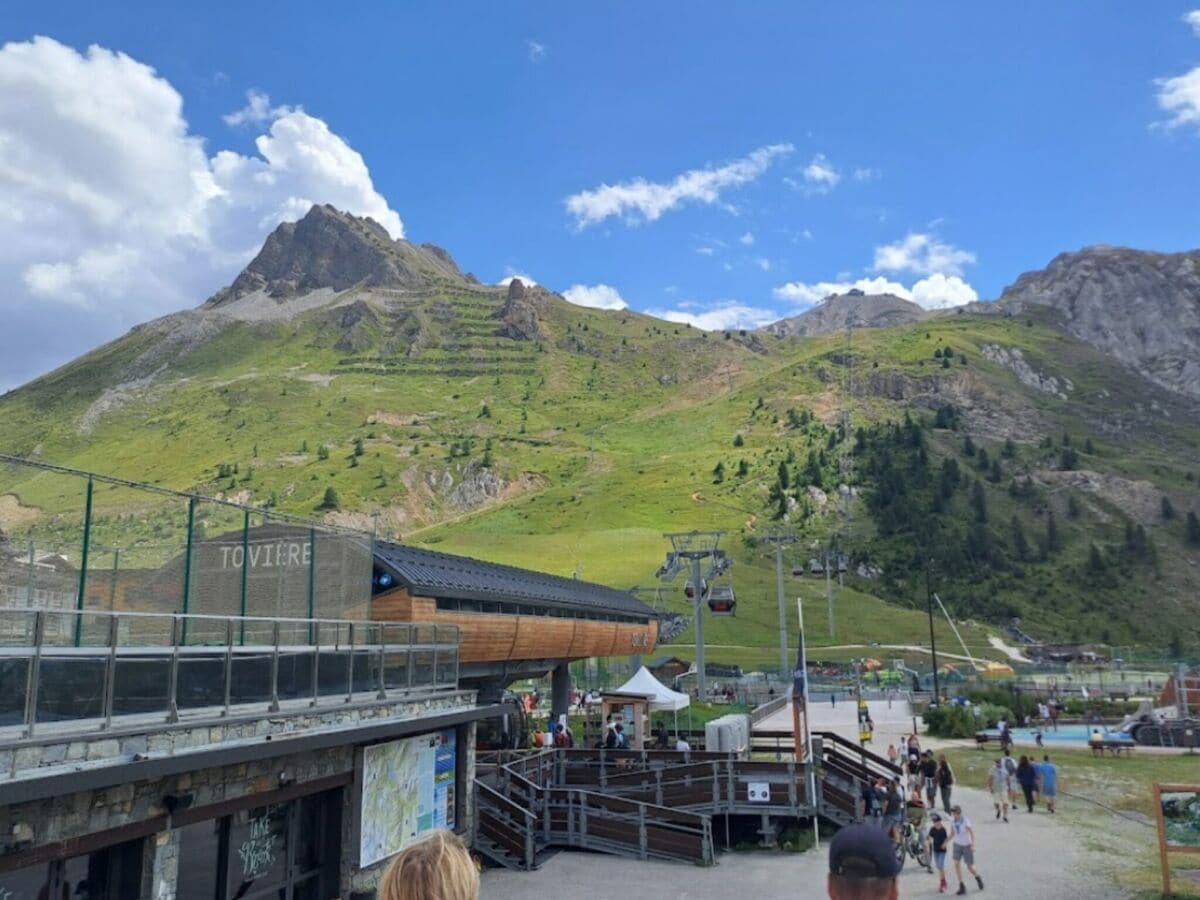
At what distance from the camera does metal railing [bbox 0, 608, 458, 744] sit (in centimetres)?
800

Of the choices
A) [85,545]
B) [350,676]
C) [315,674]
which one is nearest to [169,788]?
[85,545]

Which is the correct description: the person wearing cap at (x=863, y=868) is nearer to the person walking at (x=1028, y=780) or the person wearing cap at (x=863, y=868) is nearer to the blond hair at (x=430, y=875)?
the blond hair at (x=430, y=875)

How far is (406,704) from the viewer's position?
15.5 m

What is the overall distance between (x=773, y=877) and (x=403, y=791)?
772 centimetres

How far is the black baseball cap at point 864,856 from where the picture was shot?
9.32 ft

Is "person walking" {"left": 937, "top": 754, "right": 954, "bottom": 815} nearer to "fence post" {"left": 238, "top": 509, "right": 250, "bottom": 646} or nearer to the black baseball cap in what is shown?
"fence post" {"left": 238, "top": 509, "right": 250, "bottom": 646}

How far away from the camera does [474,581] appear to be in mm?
23391

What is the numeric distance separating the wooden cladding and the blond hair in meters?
16.6

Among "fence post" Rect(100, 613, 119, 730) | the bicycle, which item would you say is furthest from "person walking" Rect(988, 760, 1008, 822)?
"fence post" Rect(100, 613, 119, 730)

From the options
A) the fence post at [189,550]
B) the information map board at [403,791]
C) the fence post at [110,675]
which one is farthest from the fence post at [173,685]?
the information map board at [403,791]

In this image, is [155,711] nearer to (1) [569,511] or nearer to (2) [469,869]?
(2) [469,869]

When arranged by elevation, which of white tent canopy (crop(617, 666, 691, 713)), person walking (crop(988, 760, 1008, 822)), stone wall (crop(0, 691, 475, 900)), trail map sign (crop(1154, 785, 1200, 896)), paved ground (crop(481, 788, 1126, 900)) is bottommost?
paved ground (crop(481, 788, 1126, 900))

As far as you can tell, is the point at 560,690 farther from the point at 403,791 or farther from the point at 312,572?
the point at 312,572

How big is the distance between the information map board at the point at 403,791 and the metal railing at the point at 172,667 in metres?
1.00
